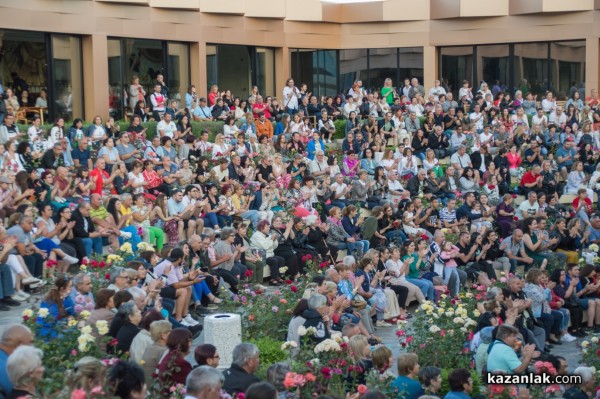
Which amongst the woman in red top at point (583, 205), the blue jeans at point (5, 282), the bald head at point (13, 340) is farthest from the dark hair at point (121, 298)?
the woman in red top at point (583, 205)

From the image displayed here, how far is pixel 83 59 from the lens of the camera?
85.5ft

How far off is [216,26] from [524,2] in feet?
33.0

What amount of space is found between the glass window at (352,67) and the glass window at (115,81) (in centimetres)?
1044

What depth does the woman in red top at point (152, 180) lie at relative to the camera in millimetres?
19312

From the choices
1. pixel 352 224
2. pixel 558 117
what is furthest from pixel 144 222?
pixel 558 117

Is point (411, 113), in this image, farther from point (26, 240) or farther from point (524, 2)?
point (26, 240)

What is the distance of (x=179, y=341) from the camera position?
9.27 m

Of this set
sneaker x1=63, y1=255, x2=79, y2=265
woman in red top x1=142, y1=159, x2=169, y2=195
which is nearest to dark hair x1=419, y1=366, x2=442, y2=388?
sneaker x1=63, y1=255, x2=79, y2=265

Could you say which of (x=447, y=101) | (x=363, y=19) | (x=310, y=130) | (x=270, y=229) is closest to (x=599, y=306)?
(x=270, y=229)

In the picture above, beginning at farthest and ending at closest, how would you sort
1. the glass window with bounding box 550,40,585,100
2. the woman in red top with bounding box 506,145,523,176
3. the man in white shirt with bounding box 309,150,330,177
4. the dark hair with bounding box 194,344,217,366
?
the glass window with bounding box 550,40,585,100, the woman in red top with bounding box 506,145,523,176, the man in white shirt with bounding box 309,150,330,177, the dark hair with bounding box 194,344,217,366

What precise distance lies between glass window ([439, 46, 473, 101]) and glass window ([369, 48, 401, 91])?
1621 millimetres

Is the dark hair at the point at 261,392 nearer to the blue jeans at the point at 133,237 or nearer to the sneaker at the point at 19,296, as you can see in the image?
the sneaker at the point at 19,296

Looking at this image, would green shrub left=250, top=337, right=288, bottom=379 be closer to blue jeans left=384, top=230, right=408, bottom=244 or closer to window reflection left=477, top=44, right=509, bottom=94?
blue jeans left=384, top=230, right=408, bottom=244

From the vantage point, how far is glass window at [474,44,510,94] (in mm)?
33906
